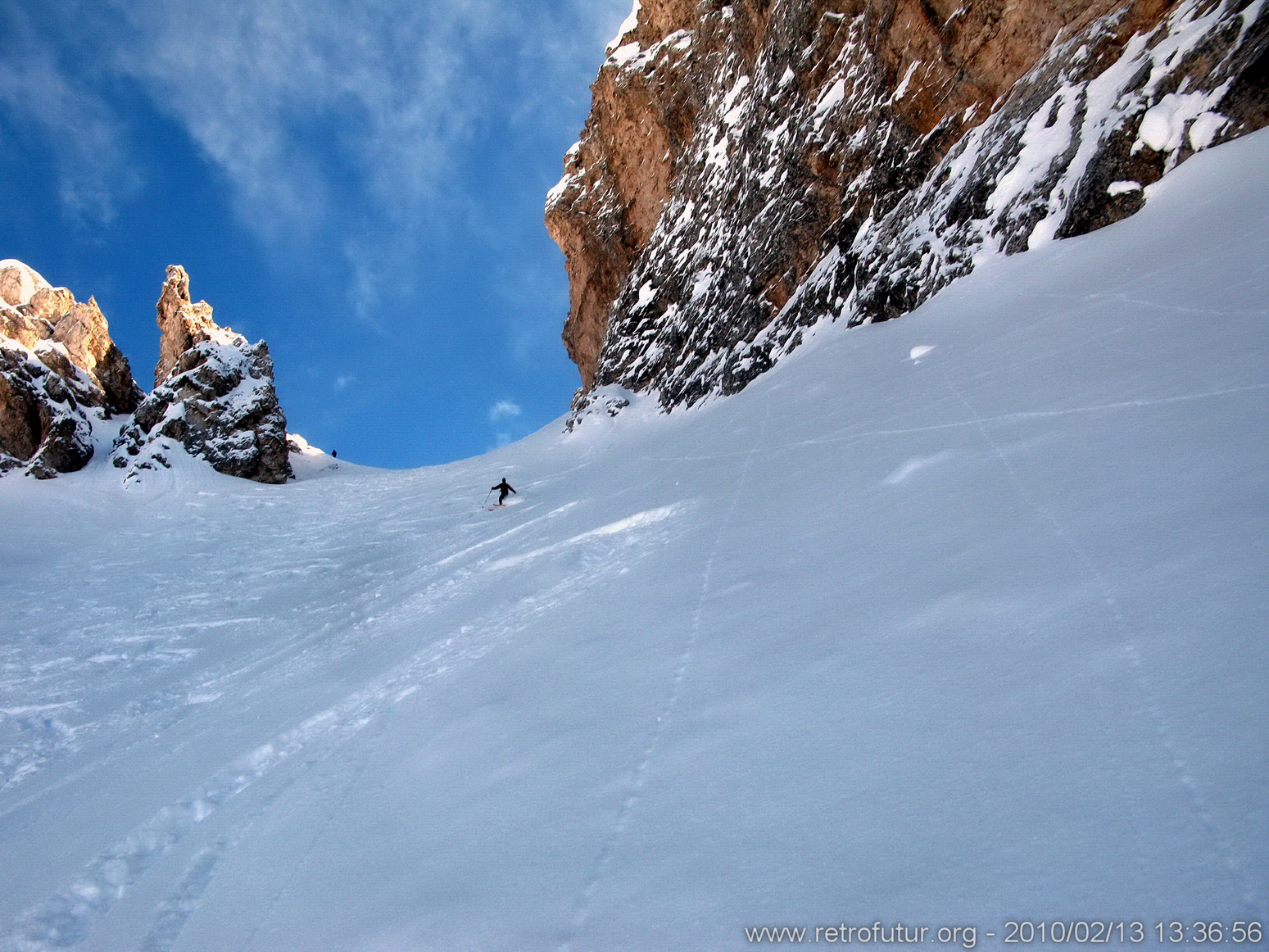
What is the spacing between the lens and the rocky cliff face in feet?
36.0

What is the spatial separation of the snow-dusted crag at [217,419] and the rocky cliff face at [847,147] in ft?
45.0

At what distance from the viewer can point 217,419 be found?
27109 millimetres

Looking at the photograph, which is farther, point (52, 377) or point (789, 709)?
point (52, 377)

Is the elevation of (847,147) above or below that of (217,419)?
below

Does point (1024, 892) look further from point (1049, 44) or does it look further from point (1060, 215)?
point (1049, 44)

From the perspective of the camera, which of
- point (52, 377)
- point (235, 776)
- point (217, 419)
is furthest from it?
point (52, 377)

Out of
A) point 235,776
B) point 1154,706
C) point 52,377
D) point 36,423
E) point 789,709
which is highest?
point 52,377

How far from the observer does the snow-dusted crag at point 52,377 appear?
2497cm

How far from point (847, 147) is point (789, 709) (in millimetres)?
21836

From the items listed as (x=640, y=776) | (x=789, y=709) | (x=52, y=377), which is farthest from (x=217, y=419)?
(x=789, y=709)

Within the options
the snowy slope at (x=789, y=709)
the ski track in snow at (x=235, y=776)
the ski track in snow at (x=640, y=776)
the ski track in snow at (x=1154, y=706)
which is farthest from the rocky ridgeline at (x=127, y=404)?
the ski track in snow at (x=1154, y=706)

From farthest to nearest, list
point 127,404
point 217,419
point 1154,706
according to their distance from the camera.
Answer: point 127,404
point 217,419
point 1154,706

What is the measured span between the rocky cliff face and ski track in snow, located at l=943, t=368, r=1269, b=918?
379 inches

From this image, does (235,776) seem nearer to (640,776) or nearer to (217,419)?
(640,776)
